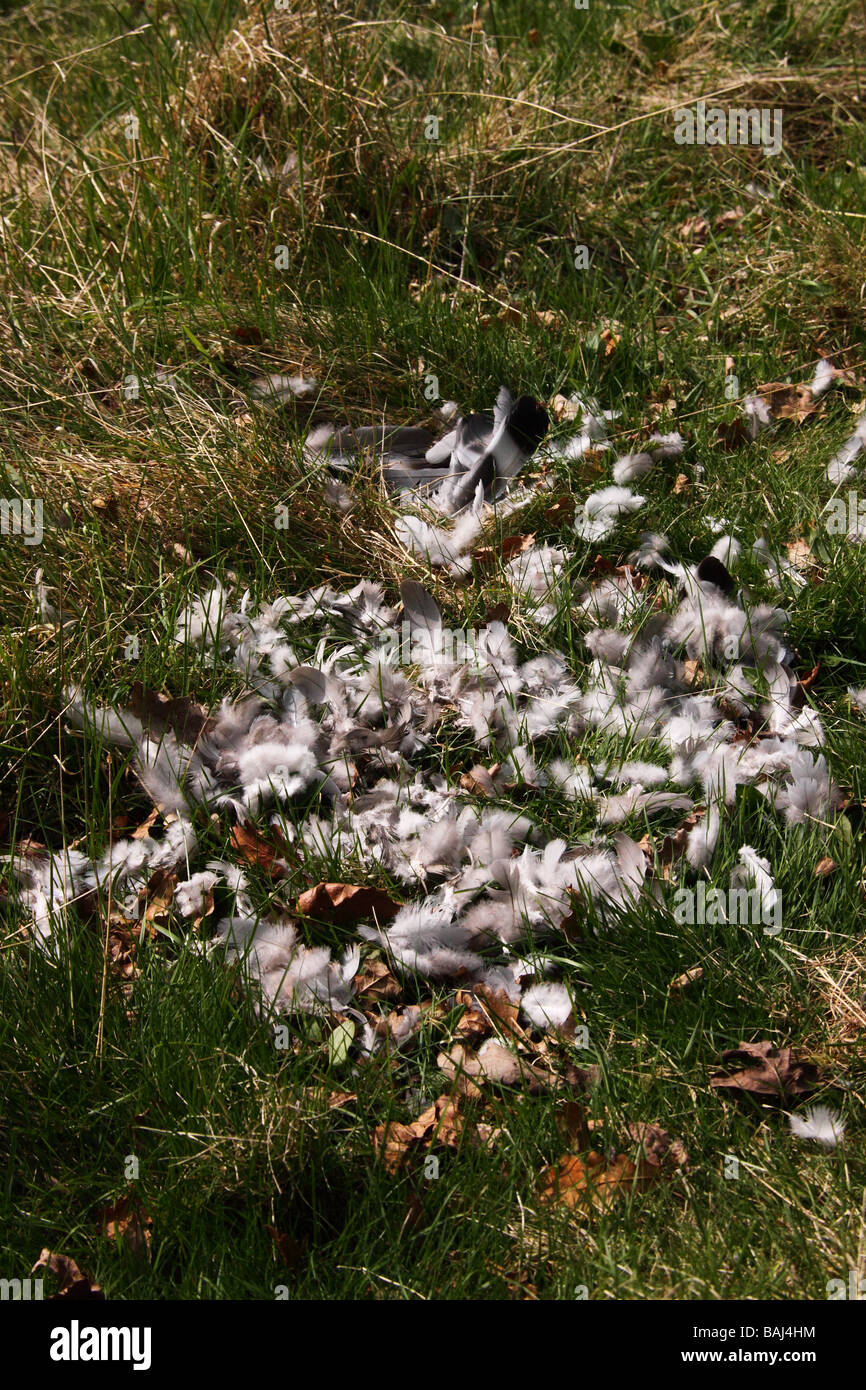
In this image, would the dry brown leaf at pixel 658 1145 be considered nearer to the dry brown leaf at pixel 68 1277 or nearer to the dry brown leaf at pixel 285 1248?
the dry brown leaf at pixel 285 1248

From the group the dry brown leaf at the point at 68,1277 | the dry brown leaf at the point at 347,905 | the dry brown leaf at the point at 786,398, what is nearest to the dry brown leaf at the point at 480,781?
the dry brown leaf at the point at 347,905

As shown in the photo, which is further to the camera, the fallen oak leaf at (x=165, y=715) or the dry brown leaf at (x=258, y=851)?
the fallen oak leaf at (x=165, y=715)

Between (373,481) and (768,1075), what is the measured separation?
189 cm

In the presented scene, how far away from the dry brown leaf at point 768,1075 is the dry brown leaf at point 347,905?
703 mm

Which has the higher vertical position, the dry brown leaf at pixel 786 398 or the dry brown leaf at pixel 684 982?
the dry brown leaf at pixel 786 398

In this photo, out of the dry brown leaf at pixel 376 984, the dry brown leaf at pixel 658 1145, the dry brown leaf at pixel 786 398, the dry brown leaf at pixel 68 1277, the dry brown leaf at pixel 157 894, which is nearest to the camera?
the dry brown leaf at pixel 68 1277

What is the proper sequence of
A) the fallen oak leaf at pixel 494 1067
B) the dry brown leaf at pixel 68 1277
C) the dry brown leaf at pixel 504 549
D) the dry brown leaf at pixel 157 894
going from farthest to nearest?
the dry brown leaf at pixel 504 549 < the dry brown leaf at pixel 157 894 < the fallen oak leaf at pixel 494 1067 < the dry brown leaf at pixel 68 1277

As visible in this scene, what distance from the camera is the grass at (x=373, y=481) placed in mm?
1896

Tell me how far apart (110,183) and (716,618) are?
Result: 2.63 meters

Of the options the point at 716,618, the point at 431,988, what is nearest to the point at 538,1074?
the point at 431,988

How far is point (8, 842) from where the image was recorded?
2582 mm

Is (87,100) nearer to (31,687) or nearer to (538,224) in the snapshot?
(538,224)

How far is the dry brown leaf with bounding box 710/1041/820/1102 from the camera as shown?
2.00 meters

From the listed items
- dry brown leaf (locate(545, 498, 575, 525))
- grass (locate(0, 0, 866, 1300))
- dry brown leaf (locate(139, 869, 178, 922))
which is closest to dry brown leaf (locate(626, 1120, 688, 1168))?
grass (locate(0, 0, 866, 1300))
